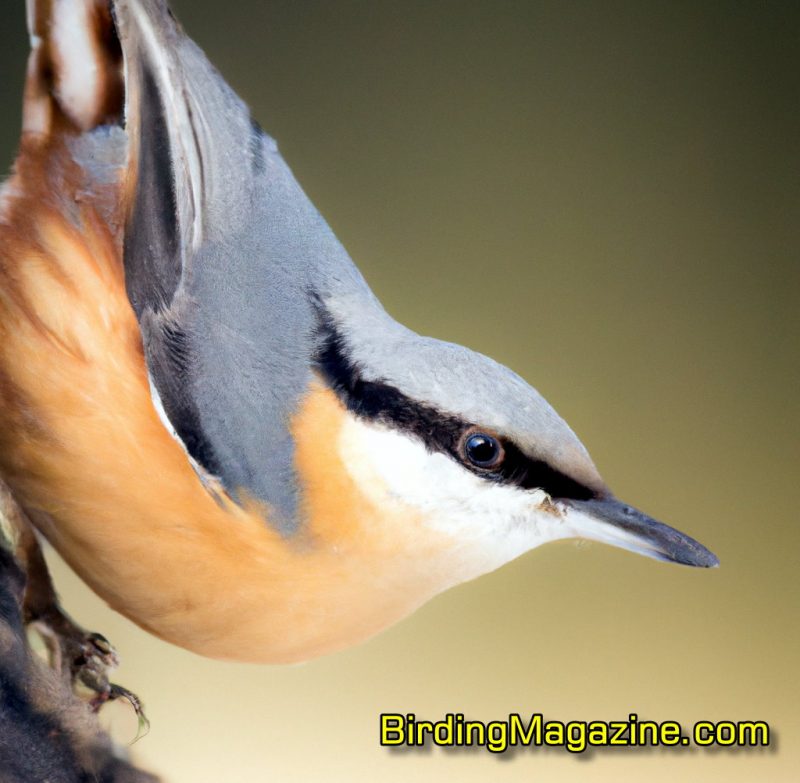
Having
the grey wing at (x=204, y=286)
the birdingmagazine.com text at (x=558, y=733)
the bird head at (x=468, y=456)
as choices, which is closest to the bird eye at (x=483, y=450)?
the bird head at (x=468, y=456)

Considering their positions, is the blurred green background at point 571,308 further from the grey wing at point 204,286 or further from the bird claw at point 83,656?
the grey wing at point 204,286

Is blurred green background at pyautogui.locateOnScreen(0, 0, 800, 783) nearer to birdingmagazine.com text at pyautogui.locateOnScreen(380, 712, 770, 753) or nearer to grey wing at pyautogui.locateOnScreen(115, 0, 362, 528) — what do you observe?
birdingmagazine.com text at pyautogui.locateOnScreen(380, 712, 770, 753)

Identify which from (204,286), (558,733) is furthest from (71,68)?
(558,733)

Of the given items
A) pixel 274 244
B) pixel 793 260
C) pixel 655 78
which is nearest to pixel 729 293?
pixel 793 260

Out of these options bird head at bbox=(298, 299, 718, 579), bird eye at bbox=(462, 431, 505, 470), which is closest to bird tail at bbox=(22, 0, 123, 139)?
bird head at bbox=(298, 299, 718, 579)

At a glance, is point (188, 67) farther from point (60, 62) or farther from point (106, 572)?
point (106, 572)

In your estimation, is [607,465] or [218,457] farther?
[607,465]
